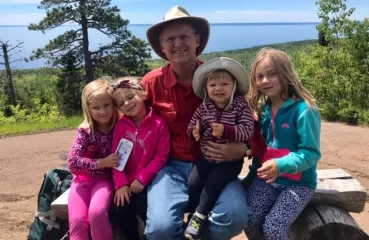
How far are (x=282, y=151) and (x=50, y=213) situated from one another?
1.80 meters

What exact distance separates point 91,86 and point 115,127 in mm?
331

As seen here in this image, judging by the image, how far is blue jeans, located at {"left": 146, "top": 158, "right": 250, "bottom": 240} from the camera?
241 centimetres

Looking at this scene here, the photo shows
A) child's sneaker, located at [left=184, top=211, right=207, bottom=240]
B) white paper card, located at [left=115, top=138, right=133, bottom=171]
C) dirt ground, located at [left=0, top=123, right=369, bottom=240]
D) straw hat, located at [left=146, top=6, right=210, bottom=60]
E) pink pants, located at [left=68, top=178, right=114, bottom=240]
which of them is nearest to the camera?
child's sneaker, located at [left=184, top=211, right=207, bottom=240]

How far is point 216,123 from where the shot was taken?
2.50 m

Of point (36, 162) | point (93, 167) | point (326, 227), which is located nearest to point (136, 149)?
point (93, 167)

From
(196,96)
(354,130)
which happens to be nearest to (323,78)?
(354,130)

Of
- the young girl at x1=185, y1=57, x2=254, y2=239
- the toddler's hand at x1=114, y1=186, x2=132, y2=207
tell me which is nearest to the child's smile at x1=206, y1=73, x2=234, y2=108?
the young girl at x1=185, y1=57, x2=254, y2=239

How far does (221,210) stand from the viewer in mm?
2430

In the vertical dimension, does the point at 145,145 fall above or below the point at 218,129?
below

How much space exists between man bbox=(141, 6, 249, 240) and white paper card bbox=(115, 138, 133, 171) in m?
0.25

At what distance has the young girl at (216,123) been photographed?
2.53 metres

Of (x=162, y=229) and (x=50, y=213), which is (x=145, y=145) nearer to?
(x=162, y=229)

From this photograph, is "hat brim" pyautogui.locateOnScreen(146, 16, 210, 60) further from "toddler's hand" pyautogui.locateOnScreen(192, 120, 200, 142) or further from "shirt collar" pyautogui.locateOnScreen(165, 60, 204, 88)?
"toddler's hand" pyautogui.locateOnScreen(192, 120, 200, 142)

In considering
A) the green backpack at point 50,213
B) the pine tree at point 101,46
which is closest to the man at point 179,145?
the green backpack at point 50,213
